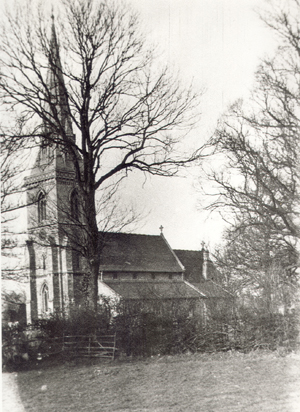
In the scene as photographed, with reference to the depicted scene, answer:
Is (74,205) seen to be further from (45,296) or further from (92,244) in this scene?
(45,296)

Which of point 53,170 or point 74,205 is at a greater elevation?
point 53,170

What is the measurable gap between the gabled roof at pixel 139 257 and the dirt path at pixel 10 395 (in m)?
25.2

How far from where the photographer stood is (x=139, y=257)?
3772cm

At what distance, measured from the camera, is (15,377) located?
10320mm

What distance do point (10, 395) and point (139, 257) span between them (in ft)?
94.8

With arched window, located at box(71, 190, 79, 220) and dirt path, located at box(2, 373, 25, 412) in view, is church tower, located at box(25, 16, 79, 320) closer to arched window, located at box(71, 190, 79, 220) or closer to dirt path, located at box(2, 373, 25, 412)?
arched window, located at box(71, 190, 79, 220)

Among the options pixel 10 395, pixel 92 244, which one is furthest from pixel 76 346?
pixel 10 395

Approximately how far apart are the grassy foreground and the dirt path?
13 centimetres

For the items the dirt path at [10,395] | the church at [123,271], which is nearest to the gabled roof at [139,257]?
the church at [123,271]

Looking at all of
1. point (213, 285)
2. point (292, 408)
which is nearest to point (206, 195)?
point (213, 285)

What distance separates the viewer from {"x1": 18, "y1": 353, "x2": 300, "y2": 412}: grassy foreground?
766cm

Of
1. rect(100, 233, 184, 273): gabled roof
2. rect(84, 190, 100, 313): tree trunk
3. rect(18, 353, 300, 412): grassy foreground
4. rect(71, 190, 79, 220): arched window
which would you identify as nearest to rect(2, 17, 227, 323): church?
rect(100, 233, 184, 273): gabled roof

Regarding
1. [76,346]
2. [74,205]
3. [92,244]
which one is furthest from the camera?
[74,205]

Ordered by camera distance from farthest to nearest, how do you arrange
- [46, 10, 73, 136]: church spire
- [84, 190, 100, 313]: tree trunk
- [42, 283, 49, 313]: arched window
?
[42, 283, 49, 313]: arched window, [84, 190, 100, 313]: tree trunk, [46, 10, 73, 136]: church spire
